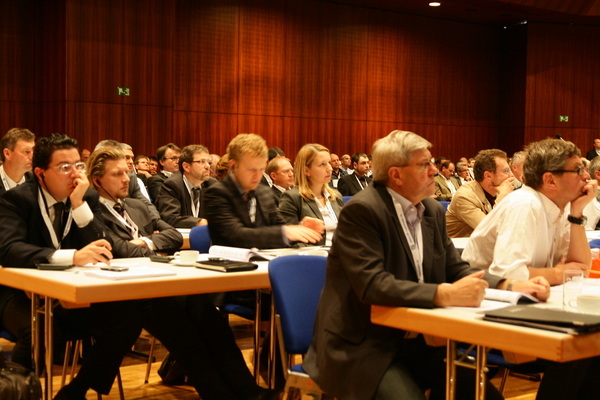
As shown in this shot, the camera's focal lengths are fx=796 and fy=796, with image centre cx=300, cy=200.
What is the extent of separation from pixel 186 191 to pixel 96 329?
352cm

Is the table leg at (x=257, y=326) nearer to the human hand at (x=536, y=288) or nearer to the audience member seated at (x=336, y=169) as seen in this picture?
the human hand at (x=536, y=288)

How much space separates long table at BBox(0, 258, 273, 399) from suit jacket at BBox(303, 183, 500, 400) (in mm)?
773

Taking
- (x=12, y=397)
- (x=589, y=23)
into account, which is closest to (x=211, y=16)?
(x=589, y=23)

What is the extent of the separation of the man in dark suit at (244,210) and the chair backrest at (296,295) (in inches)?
44.7

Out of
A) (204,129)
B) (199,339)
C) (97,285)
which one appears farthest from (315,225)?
(204,129)

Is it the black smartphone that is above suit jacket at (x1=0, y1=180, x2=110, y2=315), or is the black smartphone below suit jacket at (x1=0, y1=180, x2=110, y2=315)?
below

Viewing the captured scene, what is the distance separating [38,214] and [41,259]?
10.9 inches

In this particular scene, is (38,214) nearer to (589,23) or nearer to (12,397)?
(12,397)

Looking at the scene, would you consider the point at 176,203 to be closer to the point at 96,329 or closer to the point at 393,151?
the point at 96,329

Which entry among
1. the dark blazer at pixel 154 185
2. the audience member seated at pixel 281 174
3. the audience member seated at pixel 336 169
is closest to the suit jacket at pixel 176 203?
the audience member seated at pixel 281 174

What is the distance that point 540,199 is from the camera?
11.2ft

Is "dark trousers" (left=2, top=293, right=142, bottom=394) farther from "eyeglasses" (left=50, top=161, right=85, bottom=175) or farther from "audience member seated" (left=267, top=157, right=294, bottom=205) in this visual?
"audience member seated" (left=267, top=157, right=294, bottom=205)

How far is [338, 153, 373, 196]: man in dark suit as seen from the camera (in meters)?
11.9

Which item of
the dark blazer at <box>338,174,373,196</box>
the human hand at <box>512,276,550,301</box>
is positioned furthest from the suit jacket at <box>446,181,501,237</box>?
the dark blazer at <box>338,174,373,196</box>
